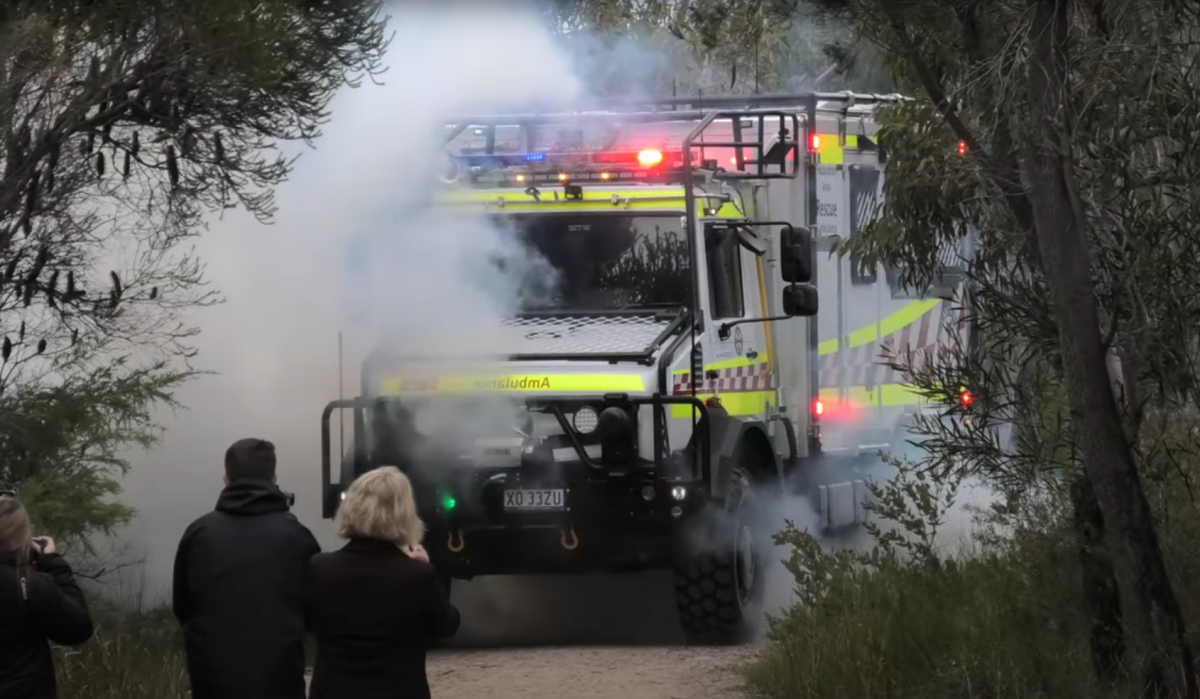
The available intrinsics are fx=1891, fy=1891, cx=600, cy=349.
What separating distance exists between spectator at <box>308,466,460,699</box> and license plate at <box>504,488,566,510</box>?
15.8 ft

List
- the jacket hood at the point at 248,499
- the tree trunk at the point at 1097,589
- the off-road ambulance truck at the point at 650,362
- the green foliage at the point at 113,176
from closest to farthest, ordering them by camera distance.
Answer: the jacket hood at the point at 248,499 < the tree trunk at the point at 1097,589 < the green foliage at the point at 113,176 < the off-road ambulance truck at the point at 650,362

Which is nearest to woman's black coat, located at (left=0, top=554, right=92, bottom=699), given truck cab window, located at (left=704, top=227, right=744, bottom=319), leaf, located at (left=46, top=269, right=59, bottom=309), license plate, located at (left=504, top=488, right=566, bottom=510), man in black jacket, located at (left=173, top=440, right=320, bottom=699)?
man in black jacket, located at (left=173, top=440, right=320, bottom=699)

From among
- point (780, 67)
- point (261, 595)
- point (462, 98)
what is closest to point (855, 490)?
point (462, 98)

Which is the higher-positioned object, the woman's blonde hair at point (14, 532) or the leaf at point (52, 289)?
the leaf at point (52, 289)

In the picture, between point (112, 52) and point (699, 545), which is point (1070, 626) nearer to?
point (699, 545)

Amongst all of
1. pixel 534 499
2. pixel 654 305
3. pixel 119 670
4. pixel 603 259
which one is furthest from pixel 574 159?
pixel 119 670

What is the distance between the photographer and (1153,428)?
29.7 feet

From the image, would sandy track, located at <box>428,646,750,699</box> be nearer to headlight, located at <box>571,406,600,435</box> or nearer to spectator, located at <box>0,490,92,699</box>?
headlight, located at <box>571,406,600,435</box>

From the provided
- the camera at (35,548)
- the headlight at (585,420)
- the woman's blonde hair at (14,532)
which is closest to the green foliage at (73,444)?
the headlight at (585,420)

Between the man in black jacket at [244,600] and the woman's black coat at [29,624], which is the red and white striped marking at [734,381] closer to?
the man in black jacket at [244,600]

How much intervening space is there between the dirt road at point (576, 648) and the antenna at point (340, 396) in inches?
52.2

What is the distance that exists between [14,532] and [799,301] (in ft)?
20.7

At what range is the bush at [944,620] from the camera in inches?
306

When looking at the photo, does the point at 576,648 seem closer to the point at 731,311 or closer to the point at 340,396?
the point at 340,396
